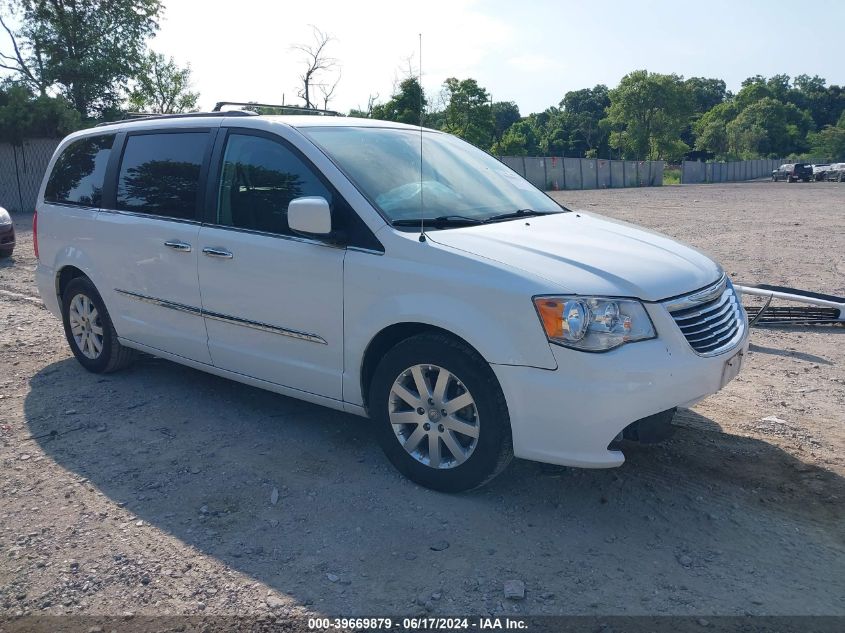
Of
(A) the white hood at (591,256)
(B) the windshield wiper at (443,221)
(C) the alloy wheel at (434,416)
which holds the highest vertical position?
(B) the windshield wiper at (443,221)

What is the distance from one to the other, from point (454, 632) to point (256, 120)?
3222 millimetres

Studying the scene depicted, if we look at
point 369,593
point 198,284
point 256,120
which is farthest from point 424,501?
point 256,120

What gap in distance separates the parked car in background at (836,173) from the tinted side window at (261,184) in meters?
63.5

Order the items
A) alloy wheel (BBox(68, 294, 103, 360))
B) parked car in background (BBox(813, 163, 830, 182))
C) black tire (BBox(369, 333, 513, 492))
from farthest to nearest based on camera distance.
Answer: parked car in background (BBox(813, 163, 830, 182)) → alloy wheel (BBox(68, 294, 103, 360)) → black tire (BBox(369, 333, 513, 492))

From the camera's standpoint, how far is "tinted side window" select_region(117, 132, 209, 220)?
4.98 meters

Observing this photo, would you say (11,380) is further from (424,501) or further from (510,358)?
(510,358)

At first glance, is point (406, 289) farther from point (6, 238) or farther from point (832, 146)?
point (832, 146)

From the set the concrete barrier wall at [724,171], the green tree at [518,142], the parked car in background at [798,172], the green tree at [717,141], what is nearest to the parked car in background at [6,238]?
the green tree at [518,142]

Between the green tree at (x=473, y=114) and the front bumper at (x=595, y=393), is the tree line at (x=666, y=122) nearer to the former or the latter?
the green tree at (x=473, y=114)

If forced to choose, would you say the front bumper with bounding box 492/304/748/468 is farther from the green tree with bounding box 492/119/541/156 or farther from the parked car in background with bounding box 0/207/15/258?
the green tree with bounding box 492/119/541/156

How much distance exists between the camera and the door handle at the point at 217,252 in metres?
4.63

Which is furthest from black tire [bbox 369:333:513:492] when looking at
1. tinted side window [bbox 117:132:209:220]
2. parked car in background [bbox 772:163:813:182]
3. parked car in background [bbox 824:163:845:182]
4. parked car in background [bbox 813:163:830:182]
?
parked car in background [bbox 813:163:830:182]

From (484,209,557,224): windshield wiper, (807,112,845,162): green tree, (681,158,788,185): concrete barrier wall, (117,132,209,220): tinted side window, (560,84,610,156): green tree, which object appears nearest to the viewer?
(484,209,557,224): windshield wiper

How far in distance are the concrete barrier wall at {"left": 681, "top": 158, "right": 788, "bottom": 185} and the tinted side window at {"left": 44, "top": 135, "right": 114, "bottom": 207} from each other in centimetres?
6621
